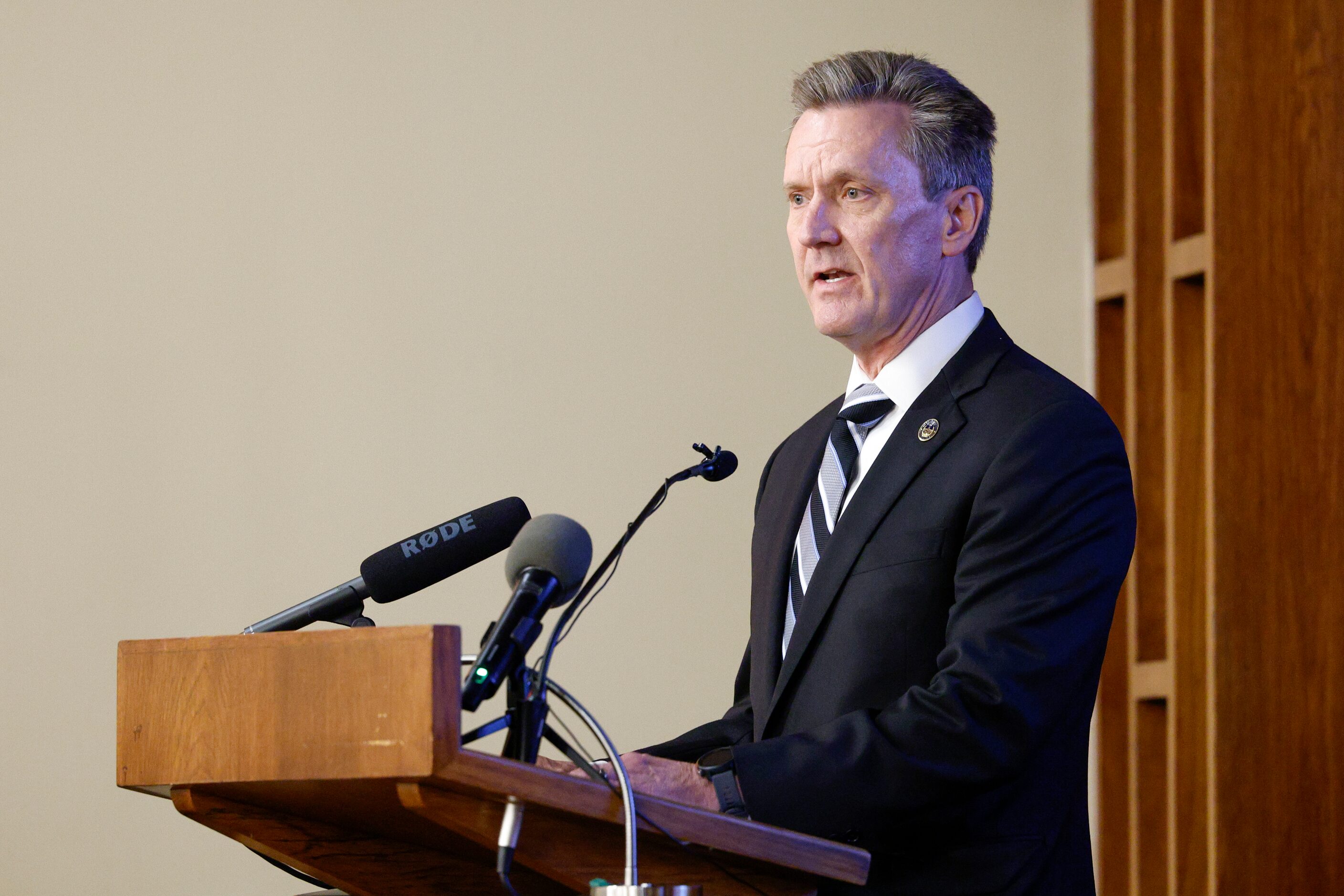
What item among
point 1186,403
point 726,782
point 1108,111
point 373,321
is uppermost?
point 1108,111

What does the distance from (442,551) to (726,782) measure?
0.42 metres

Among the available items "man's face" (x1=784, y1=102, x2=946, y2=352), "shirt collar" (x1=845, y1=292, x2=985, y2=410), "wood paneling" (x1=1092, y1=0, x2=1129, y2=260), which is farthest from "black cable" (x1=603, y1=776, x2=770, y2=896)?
"wood paneling" (x1=1092, y1=0, x2=1129, y2=260)

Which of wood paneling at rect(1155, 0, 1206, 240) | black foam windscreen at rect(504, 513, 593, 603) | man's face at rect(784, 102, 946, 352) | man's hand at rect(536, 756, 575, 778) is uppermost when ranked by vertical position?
wood paneling at rect(1155, 0, 1206, 240)

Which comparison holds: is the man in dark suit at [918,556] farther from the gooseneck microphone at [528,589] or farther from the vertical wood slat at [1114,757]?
the vertical wood slat at [1114,757]

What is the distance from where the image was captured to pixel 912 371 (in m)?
2.17

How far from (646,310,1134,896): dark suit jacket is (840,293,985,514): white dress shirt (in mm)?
34

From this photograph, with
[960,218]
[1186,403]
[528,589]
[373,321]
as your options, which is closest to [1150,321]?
[1186,403]

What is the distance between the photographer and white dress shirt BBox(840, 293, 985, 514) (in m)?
2.15

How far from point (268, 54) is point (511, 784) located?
320 cm

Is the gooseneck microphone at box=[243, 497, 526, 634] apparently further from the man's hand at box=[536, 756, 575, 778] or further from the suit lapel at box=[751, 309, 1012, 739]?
the suit lapel at box=[751, 309, 1012, 739]

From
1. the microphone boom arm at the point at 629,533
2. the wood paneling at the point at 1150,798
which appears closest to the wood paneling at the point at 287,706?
the microphone boom arm at the point at 629,533

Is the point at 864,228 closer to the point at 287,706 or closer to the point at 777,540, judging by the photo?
the point at 777,540

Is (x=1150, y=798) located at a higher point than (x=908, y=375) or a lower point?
lower

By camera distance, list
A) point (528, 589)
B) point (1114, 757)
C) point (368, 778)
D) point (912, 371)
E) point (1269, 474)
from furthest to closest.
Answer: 1. point (1114, 757)
2. point (1269, 474)
3. point (912, 371)
4. point (528, 589)
5. point (368, 778)
